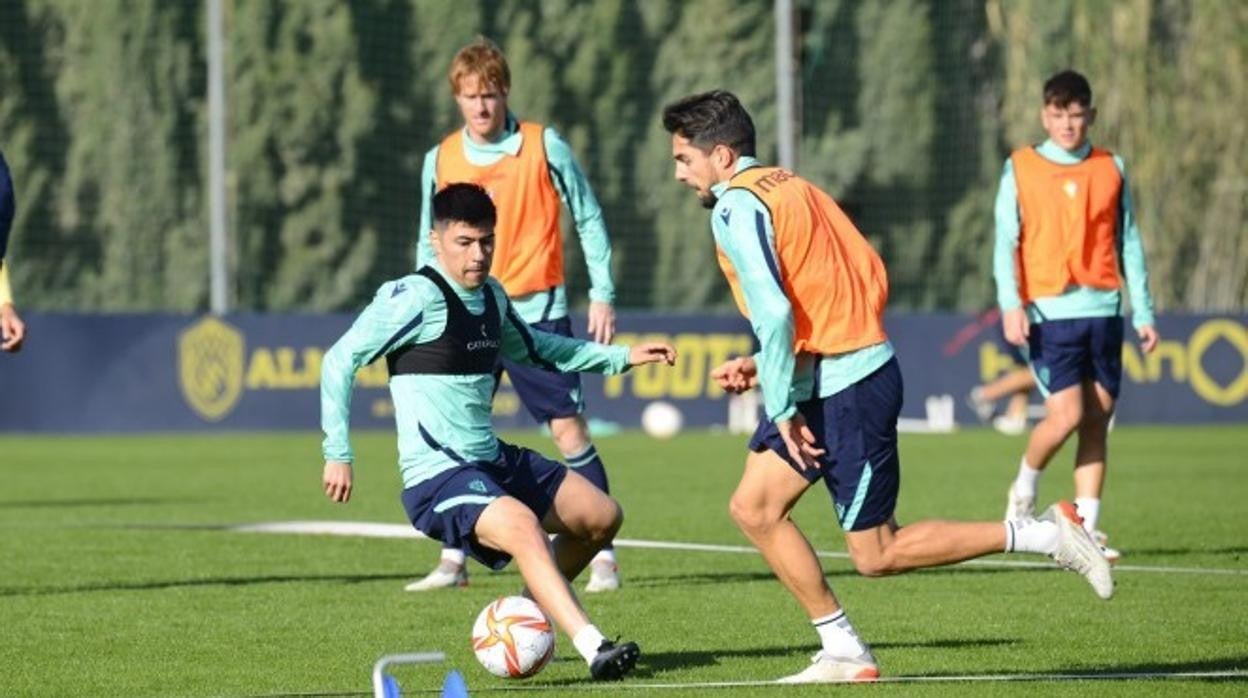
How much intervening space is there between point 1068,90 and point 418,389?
5.19 meters

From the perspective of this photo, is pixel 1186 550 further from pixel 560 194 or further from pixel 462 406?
pixel 462 406

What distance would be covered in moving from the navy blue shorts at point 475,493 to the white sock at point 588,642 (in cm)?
52

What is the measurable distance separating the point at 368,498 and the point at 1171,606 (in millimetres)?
8625

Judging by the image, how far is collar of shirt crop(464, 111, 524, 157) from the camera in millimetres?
12000

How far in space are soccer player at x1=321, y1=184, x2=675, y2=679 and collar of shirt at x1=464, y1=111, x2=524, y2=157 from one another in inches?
121

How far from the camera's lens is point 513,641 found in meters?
8.20

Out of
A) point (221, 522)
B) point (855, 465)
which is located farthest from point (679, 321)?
point (855, 465)

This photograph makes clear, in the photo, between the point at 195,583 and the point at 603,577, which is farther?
the point at 195,583

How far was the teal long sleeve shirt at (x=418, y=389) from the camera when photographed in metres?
8.56

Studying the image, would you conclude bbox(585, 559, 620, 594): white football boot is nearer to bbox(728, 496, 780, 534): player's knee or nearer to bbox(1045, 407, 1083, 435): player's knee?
bbox(1045, 407, 1083, 435): player's knee

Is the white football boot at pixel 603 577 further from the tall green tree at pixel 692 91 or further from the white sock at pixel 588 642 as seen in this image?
the tall green tree at pixel 692 91

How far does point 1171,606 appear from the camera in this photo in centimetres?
1055

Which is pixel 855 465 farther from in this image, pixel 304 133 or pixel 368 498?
pixel 304 133

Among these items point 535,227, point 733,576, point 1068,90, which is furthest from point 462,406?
point 1068,90
